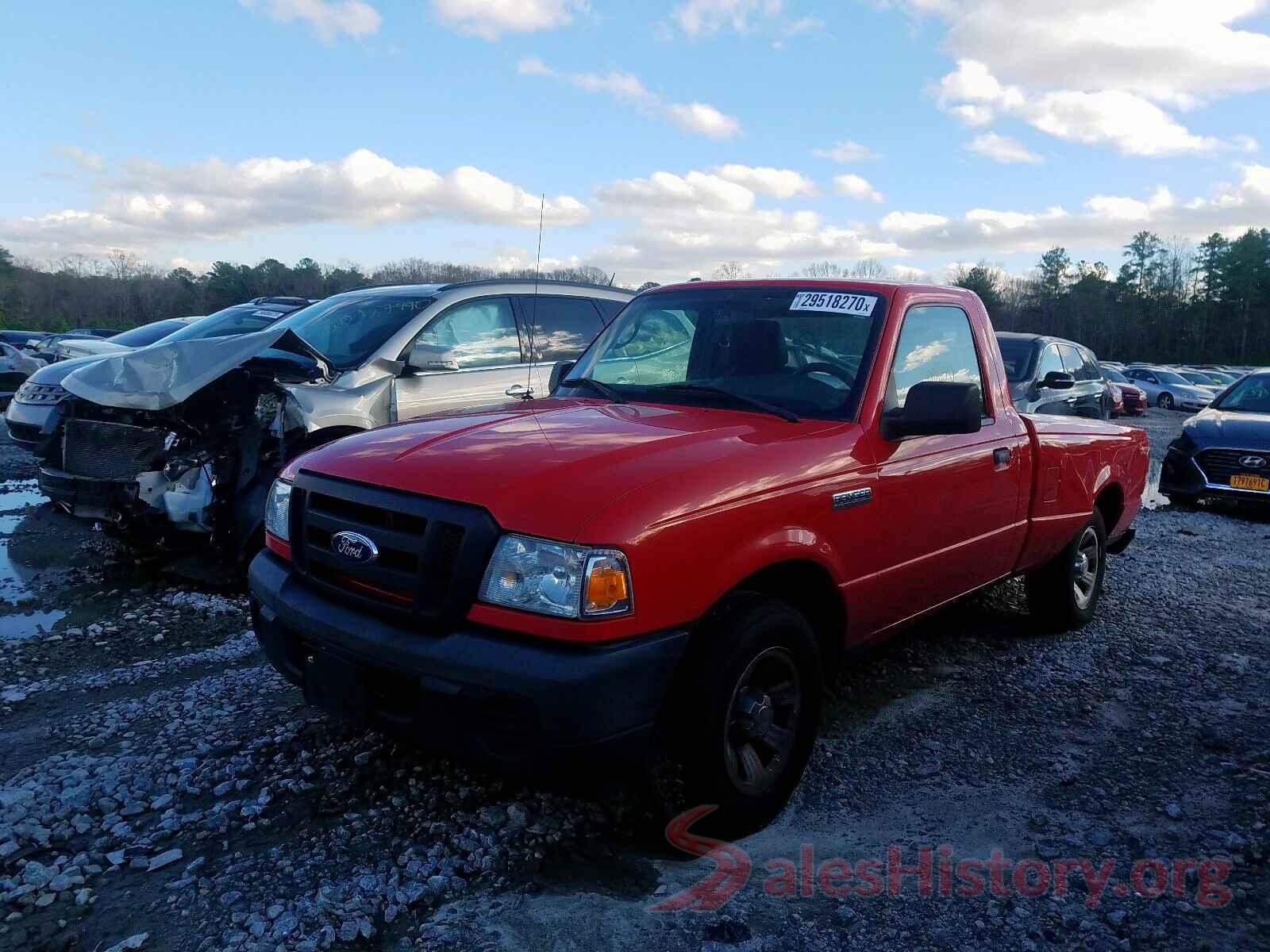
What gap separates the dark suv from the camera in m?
9.80

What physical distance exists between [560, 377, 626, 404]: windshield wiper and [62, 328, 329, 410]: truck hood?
2.42 meters

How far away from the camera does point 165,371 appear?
18.4 feet

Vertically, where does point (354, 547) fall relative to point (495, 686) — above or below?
above

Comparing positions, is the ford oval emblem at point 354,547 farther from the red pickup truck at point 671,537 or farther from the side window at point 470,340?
the side window at point 470,340

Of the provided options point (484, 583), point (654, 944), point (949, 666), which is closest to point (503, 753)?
point (484, 583)

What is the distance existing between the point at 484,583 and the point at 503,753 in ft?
1.55

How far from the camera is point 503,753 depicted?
2502 millimetres

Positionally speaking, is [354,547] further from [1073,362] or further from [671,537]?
[1073,362]

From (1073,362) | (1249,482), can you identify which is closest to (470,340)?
(1249,482)

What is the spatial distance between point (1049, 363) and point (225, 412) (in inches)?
362

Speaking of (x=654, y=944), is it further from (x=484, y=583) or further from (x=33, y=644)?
(x=33, y=644)

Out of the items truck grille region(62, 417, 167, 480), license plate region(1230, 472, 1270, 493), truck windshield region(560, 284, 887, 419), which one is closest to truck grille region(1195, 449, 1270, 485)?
license plate region(1230, 472, 1270, 493)

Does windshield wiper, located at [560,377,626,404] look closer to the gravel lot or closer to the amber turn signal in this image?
the amber turn signal

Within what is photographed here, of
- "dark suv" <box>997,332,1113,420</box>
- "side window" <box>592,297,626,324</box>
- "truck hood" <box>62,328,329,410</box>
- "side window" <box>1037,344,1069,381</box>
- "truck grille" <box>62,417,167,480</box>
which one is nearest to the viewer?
"truck hood" <box>62,328,329,410</box>
